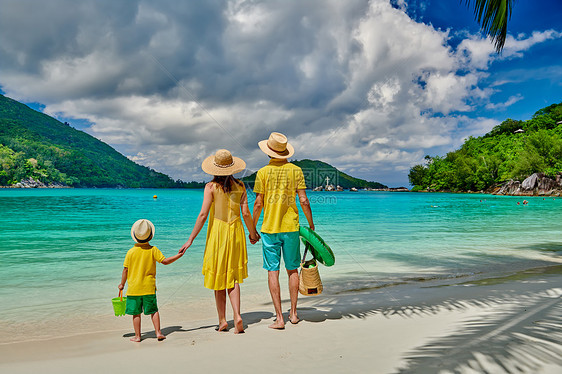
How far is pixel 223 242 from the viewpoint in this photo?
4078 millimetres

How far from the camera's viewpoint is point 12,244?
14.1m

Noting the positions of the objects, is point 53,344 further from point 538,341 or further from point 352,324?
point 538,341

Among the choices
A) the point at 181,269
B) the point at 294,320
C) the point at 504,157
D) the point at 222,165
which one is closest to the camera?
the point at 222,165

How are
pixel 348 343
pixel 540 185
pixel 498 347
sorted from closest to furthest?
1. pixel 498 347
2. pixel 348 343
3. pixel 540 185

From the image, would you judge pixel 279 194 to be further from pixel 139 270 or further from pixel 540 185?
pixel 540 185

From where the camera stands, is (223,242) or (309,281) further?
(309,281)

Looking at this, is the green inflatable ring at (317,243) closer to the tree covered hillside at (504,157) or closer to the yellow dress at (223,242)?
the yellow dress at (223,242)

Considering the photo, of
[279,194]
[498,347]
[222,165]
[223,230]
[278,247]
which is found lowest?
[498,347]

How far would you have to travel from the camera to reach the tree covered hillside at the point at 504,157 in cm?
7856

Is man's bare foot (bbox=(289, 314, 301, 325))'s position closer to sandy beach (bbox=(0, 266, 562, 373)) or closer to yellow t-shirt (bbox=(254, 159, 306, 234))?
sandy beach (bbox=(0, 266, 562, 373))

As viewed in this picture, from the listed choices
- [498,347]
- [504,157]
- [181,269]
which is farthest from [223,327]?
[504,157]

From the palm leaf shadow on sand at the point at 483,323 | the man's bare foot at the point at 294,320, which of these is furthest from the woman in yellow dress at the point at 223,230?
the palm leaf shadow on sand at the point at 483,323

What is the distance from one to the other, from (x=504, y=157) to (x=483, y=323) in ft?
395

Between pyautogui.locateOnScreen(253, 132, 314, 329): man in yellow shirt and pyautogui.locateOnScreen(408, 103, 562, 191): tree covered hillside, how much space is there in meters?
90.7
